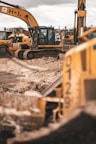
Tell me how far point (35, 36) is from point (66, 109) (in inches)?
990

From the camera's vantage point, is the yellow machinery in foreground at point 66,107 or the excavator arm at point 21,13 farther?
the excavator arm at point 21,13

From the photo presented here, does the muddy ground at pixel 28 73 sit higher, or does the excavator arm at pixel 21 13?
the excavator arm at pixel 21 13

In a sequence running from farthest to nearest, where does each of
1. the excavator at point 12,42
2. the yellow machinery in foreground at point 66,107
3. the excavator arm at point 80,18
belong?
the excavator at point 12,42
the excavator arm at point 80,18
the yellow machinery in foreground at point 66,107

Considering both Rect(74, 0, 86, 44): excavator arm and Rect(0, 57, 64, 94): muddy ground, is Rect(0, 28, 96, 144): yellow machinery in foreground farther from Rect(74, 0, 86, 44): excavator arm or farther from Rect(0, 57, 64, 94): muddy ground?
Rect(74, 0, 86, 44): excavator arm

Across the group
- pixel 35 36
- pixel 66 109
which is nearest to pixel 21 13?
pixel 35 36

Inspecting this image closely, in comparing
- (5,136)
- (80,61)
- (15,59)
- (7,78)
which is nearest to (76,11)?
(15,59)

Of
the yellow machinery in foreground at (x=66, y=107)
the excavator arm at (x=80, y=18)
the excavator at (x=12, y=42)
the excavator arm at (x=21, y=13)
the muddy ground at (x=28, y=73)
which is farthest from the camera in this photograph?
the excavator arm at (x=21, y=13)

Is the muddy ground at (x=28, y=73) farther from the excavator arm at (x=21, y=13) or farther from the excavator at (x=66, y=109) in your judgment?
the excavator at (x=66, y=109)

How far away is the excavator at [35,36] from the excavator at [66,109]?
2173 cm

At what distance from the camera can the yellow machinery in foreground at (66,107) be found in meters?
5.92

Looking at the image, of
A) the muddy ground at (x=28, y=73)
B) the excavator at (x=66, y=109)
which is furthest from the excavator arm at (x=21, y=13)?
the excavator at (x=66, y=109)

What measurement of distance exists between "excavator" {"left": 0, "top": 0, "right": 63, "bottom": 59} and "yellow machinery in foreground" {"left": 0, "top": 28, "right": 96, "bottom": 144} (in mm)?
21737

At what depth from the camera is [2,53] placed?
32.9 m

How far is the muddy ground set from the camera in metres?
18.8
